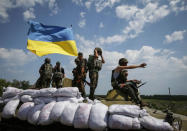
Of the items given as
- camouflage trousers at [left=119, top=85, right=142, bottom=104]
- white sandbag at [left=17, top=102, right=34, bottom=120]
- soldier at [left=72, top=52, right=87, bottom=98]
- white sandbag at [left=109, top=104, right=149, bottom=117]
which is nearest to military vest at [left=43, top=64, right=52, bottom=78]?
soldier at [left=72, top=52, right=87, bottom=98]

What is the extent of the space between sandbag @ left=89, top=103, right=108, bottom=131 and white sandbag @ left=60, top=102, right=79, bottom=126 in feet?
1.35

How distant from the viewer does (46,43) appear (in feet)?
15.8

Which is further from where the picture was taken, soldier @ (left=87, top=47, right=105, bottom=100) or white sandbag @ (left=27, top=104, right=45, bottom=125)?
soldier @ (left=87, top=47, right=105, bottom=100)

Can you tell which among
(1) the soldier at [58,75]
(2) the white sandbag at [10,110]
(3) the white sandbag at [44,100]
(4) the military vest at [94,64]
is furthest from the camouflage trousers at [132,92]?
(1) the soldier at [58,75]

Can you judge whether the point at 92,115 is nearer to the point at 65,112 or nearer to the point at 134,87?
the point at 65,112

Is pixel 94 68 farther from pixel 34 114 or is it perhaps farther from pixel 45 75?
pixel 45 75

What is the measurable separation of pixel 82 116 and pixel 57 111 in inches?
24.9

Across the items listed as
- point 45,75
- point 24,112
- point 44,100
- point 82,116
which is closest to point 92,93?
point 44,100

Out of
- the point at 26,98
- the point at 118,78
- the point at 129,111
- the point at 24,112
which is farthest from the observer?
the point at 118,78

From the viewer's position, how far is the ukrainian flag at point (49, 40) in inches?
176

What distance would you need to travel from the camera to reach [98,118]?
2707mm

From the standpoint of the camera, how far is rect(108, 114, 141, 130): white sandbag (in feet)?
8.28

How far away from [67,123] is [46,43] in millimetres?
2893

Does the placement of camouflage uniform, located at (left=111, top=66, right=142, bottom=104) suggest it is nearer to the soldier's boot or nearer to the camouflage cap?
the camouflage cap
